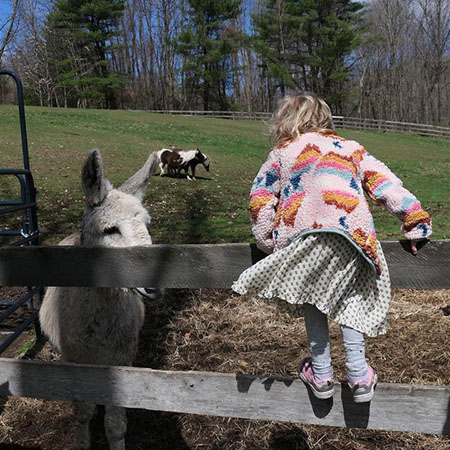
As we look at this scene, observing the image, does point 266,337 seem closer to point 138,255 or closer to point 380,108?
point 138,255

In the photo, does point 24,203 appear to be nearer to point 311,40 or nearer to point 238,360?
point 238,360

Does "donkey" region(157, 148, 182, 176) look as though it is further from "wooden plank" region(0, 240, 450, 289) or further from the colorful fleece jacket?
the colorful fleece jacket

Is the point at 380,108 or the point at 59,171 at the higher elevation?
the point at 380,108

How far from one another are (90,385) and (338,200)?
145 cm

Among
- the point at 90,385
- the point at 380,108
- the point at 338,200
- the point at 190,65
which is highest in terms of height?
the point at 190,65

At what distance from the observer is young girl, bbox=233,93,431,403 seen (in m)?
1.87

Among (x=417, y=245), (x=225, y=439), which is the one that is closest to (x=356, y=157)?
(x=417, y=245)

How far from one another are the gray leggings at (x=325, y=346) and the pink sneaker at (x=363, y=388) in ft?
0.07

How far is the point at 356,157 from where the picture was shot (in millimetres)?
1995

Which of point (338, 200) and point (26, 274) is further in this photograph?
point (26, 274)

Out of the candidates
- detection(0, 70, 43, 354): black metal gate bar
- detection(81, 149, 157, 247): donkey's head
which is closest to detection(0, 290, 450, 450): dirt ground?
detection(0, 70, 43, 354): black metal gate bar

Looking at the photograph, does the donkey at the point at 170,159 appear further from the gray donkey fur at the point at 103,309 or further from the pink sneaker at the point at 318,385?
the pink sneaker at the point at 318,385

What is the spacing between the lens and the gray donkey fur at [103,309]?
2758 mm

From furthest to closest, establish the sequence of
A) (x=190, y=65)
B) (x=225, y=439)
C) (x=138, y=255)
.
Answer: (x=190, y=65)
(x=225, y=439)
(x=138, y=255)
